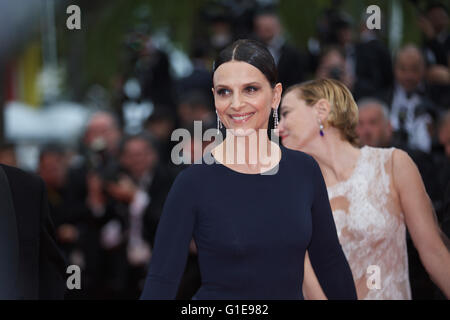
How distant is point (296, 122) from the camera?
347cm

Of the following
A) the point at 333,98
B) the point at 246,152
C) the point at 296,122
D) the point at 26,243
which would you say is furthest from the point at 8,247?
the point at 333,98

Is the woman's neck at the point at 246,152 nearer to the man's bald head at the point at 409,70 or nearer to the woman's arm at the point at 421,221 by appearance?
the woman's arm at the point at 421,221

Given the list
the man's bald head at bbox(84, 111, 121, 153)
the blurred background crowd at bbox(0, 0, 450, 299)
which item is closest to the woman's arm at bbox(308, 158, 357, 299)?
the blurred background crowd at bbox(0, 0, 450, 299)

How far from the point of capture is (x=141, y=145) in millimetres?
6176

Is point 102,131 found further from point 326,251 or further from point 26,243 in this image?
point 326,251

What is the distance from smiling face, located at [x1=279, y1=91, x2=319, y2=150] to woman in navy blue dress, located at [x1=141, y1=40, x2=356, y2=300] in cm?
55

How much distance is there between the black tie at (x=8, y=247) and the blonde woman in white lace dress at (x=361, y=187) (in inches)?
52.2

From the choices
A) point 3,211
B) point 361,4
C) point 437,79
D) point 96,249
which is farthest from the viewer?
point 361,4

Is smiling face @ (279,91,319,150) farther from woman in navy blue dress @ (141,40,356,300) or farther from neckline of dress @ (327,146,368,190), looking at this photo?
woman in navy blue dress @ (141,40,356,300)

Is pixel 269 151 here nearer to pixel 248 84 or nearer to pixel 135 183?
pixel 248 84

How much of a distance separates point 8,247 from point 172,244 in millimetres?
635

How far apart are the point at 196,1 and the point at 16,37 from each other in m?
2.15

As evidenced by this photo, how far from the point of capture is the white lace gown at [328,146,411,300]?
352 centimetres
